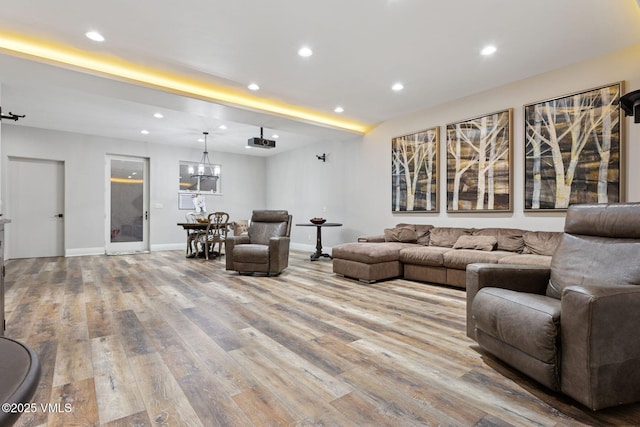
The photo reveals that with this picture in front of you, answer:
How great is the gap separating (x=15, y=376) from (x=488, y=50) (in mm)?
4255

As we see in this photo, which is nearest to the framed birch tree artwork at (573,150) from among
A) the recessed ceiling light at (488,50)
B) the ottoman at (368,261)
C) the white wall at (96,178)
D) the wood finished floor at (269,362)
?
the recessed ceiling light at (488,50)

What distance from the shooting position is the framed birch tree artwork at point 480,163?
4.31 m

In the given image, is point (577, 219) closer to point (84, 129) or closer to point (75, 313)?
point (75, 313)

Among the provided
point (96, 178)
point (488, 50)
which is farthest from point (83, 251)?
point (488, 50)

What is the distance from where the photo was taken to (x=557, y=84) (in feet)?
12.7

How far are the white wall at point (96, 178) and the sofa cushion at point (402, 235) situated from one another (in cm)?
546

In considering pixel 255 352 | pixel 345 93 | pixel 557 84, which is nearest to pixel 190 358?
pixel 255 352

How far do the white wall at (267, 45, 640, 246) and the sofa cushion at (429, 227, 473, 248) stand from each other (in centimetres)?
23

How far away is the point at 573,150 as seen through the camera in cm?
370

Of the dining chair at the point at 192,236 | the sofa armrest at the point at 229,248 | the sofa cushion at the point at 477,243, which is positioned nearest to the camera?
the sofa cushion at the point at 477,243

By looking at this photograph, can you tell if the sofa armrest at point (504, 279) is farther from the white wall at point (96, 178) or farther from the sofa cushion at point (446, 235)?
the white wall at point (96, 178)

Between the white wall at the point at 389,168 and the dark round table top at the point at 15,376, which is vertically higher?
the white wall at the point at 389,168

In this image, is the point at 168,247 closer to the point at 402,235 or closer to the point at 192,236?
the point at 192,236

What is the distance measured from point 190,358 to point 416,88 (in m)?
4.28
